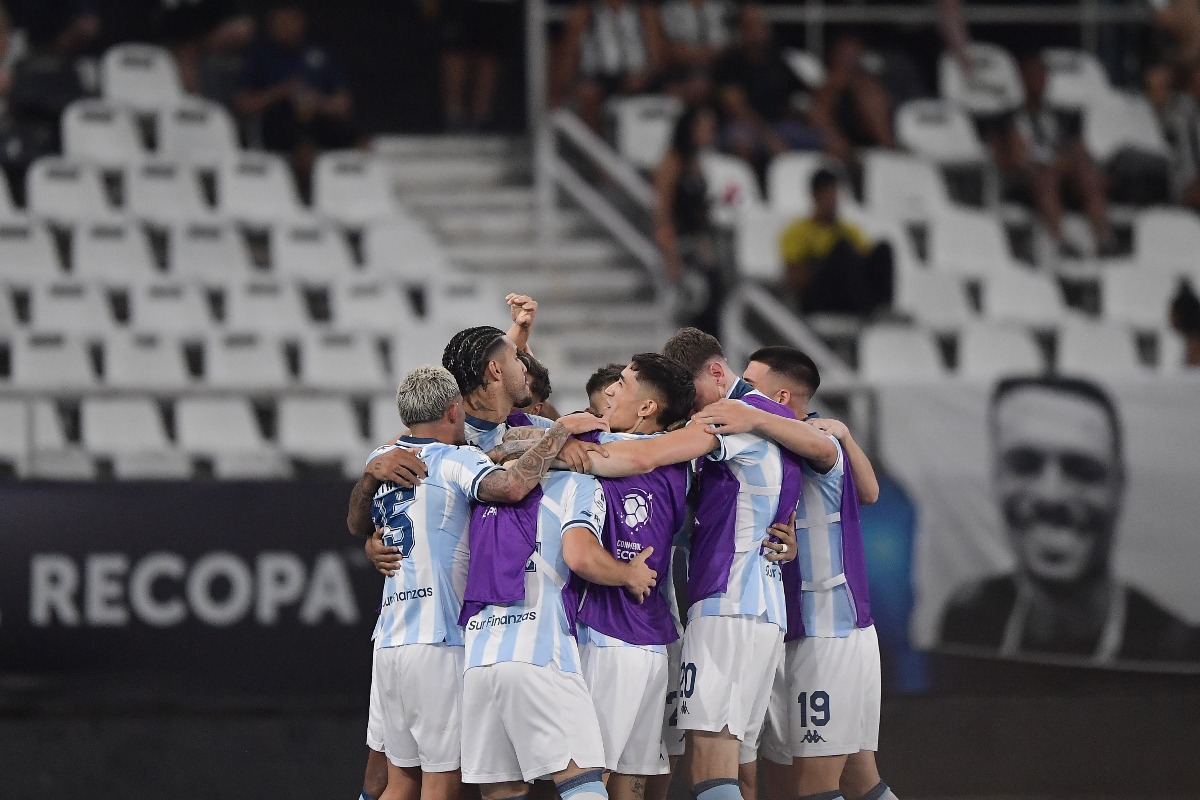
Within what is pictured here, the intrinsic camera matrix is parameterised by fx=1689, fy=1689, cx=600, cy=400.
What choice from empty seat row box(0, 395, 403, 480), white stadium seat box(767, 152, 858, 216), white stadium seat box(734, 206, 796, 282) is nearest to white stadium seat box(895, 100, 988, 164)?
white stadium seat box(767, 152, 858, 216)

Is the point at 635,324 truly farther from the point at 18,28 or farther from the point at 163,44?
the point at 18,28

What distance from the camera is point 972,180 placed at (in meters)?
14.0

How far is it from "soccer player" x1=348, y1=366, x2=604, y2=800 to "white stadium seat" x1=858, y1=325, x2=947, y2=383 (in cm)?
579

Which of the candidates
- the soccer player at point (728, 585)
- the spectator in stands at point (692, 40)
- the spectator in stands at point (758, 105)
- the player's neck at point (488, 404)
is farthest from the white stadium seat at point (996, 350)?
the player's neck at point (488, 404)

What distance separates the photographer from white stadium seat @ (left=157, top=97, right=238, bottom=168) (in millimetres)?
12086

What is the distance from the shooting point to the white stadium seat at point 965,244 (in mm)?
12992

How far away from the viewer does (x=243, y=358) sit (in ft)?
34.9

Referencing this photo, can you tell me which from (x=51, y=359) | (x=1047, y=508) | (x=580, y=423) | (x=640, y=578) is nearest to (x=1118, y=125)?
(x=1047, y=508)

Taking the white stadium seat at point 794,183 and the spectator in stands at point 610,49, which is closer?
the white stadium seat at point 794,183

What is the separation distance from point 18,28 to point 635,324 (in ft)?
18.6

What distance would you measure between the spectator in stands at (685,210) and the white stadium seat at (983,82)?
353cm

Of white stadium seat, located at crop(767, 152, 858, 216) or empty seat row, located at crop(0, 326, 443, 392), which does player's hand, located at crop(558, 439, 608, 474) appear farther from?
white stadium seat, located at crop(767, 152, 858, 216)

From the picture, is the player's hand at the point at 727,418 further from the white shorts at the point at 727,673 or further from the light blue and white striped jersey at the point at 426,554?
the light blue and white striped jersey at the point at 426,554

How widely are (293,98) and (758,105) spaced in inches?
148
